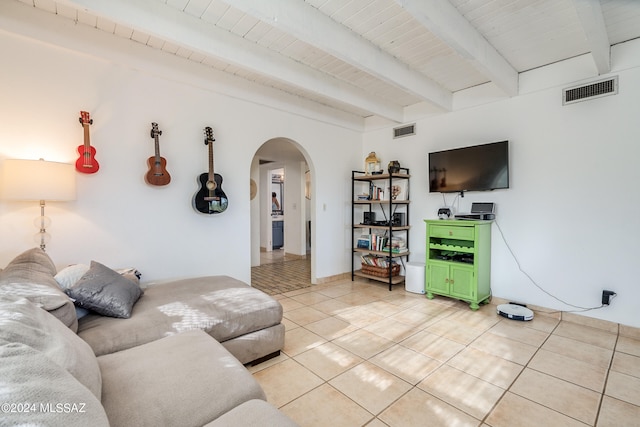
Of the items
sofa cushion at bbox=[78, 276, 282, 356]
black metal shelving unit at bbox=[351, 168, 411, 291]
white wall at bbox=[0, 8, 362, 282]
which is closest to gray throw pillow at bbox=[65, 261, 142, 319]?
sofa cushion at bbox=[78, 276, 282, 356]

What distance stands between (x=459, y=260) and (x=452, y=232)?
35cm

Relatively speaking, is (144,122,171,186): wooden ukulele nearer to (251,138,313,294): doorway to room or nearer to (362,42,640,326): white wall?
(251,138,313,294): doorway to room

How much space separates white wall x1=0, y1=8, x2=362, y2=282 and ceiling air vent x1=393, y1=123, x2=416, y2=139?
72.9 inches

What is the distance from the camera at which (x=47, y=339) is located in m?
1.03

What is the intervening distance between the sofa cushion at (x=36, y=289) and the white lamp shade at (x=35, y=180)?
0.54 metres

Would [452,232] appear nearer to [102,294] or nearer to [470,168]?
[470,168]

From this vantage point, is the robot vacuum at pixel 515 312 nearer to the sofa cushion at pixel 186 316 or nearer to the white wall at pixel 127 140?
the sofa cushion at pixel 186 316

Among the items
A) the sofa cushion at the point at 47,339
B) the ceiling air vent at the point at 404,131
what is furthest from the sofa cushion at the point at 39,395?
the ceiling air vent at the point at 404,131

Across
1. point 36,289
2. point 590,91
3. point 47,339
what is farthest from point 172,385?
point 590,91

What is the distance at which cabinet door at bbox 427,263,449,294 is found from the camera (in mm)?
3607

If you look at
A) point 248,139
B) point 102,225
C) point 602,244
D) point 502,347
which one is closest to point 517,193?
point 602,244

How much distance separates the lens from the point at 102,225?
2.65m

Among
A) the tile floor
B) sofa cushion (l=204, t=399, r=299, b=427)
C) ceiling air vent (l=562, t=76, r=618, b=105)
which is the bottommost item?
the tile floor

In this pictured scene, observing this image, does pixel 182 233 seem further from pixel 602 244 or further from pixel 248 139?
pixel 602 244
